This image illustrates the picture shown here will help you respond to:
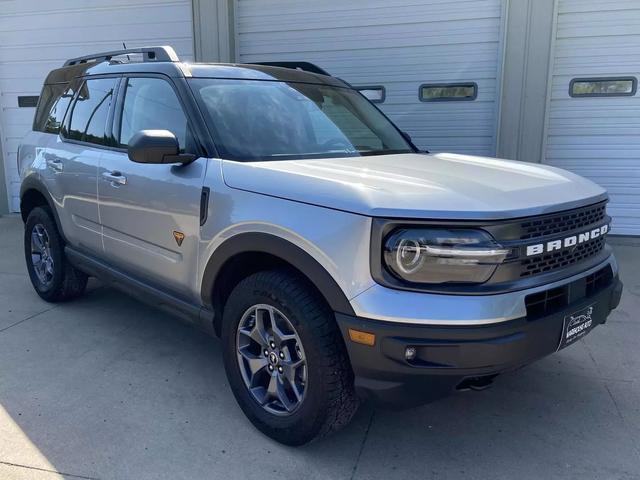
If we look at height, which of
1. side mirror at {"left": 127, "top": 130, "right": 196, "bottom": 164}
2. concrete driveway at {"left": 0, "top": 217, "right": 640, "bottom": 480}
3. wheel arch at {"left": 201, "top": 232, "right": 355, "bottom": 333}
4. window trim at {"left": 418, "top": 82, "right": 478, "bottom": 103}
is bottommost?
concrete driveway at {"left": 0, "top": 217, "right": 640, "bottom": 480}

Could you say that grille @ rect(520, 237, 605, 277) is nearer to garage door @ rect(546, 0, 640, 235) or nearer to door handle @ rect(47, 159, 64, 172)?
door handle @ rect(47, 159, 64, 172)

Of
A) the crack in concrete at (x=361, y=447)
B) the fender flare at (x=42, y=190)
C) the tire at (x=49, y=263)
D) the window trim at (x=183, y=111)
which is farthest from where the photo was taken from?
the tire at (x=49, y=263)

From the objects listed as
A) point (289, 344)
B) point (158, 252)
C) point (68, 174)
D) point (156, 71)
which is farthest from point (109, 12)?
point (289, 344)

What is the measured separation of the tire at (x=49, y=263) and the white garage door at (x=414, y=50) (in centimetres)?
395

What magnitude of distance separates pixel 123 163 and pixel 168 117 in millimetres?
468

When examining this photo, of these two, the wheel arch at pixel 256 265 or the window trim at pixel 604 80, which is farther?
the window trim at pixel 604 80

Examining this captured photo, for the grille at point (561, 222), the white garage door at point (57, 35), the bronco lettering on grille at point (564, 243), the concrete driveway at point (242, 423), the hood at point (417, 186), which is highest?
the white garage door at point (57, 35)

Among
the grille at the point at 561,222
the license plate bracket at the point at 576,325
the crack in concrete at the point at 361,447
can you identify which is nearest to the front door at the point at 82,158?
the crack in concrete at the point at 361,447

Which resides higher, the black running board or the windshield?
the windshield

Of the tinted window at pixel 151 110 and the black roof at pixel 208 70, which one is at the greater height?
the black roof at pixel 208 70

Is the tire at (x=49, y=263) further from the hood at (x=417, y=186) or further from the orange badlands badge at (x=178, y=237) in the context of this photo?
the hood at (x=417, y=186)

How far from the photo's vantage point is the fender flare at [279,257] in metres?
2.31

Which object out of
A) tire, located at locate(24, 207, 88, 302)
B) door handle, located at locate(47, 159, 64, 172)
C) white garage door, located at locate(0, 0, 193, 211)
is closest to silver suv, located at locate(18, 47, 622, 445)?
door handle, located at locate(47, 159, 64, 172)

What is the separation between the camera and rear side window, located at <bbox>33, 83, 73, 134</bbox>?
4.61 meters
